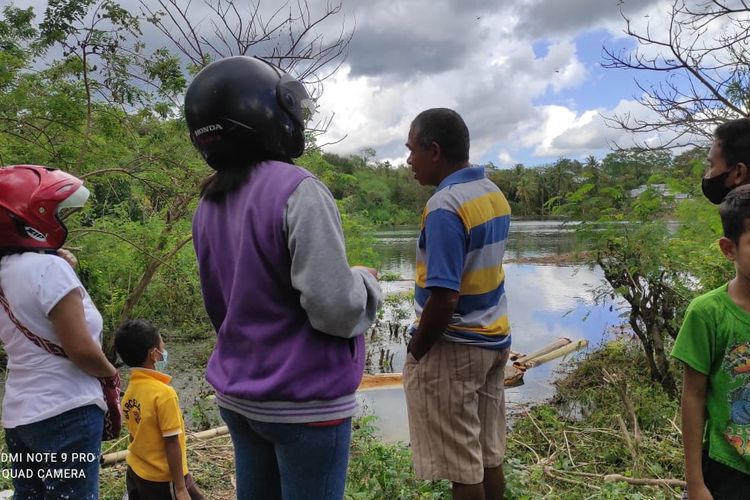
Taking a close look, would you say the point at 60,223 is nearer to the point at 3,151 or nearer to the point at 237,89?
the point at 237,89

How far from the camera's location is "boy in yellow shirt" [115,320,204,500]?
8.30 feet

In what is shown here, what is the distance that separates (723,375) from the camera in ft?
5.50

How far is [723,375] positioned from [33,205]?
239 centimetres

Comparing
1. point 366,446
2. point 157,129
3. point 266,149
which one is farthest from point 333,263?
point 157,129

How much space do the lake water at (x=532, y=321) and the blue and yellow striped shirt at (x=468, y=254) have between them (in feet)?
14.3

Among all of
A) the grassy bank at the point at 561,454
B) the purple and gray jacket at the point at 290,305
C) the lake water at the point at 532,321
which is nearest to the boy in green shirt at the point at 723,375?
the purple and gray jacket at the point at 290,305

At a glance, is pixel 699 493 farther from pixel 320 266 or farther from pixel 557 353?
pixel 557 353

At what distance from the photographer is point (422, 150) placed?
8.41 ft

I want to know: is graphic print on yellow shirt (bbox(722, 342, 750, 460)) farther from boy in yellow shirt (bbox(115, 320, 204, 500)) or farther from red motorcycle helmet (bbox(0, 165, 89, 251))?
red motorcycle helmet (bbox(0, 165, 89, 251))

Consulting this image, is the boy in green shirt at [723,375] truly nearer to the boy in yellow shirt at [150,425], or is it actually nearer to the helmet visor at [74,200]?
the boy in yellow shirt at [150,425]

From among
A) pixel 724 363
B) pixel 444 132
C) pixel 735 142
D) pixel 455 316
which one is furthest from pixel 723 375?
pixel 444 132

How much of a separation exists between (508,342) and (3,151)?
16.1ft

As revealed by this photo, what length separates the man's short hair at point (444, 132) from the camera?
2.52m

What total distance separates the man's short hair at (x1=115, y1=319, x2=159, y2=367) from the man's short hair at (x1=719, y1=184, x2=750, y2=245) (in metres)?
2.40
